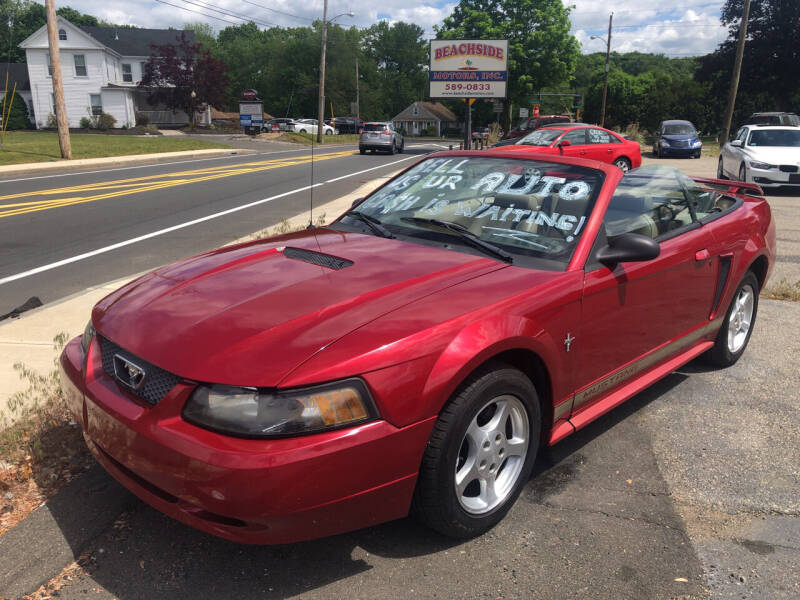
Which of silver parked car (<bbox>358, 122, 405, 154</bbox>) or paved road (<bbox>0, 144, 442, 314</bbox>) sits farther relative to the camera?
silver parked car (<bbox>358, 122, 405, 154</bbox>)

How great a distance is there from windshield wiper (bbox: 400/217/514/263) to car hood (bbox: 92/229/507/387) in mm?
85

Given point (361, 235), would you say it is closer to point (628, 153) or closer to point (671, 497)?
point (671, 497)

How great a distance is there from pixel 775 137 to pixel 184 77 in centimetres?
4662

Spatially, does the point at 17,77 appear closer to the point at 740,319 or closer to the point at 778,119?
the point at 778,119

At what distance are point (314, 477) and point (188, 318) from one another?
867 millimetres

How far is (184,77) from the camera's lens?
52375 mm

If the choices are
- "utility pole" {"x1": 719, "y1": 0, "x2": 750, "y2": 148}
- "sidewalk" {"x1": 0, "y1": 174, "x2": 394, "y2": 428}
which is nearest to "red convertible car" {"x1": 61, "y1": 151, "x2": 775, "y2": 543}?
"sidewalk" {"x1": 0, "y1": 174, "x2": 394, "y2": 428}

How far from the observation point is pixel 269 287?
286cm

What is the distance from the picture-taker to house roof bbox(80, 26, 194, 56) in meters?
56.0

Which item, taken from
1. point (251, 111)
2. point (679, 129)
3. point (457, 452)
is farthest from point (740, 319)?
point (251, 111)

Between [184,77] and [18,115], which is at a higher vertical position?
[184,77]

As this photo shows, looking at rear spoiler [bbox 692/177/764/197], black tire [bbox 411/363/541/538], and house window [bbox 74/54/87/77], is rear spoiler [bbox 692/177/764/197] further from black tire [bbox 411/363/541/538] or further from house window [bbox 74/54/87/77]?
house window [bbox 74/54/87/77]

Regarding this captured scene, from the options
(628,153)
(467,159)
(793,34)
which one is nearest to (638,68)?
(793,34)

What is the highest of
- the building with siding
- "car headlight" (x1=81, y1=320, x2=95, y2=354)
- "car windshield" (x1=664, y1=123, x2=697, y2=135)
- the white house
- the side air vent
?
the white house
